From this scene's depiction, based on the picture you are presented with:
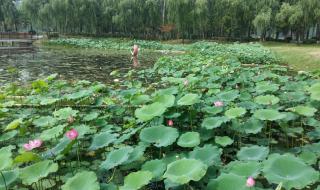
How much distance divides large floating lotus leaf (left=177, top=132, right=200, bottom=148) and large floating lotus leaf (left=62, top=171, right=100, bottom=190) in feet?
2.78

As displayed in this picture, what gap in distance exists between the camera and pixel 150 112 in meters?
3.30

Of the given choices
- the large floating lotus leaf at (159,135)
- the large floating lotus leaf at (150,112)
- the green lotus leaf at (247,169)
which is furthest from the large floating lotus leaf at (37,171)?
the green lotus leaf at (247,169)

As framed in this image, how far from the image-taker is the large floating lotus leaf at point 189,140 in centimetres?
277

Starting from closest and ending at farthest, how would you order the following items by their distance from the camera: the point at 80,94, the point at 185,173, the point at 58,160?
the point at 185,173, the point at 58,160, the point at 80,94

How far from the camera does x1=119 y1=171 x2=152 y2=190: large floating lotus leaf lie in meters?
2.12

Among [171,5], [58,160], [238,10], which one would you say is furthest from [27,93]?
[238,10]

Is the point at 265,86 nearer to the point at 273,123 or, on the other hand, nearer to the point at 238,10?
the point at 273,123

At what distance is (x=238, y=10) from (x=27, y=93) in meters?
28.6

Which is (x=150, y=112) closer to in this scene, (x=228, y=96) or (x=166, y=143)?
(x=166, y=143)

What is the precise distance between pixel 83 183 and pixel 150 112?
3.98ft

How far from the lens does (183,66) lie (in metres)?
9.73

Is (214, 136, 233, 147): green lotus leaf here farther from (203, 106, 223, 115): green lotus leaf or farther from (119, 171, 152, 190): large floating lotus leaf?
(119, 171, 152, 190): large floating lotus leaf

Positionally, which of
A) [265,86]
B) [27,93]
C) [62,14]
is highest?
[62,14]

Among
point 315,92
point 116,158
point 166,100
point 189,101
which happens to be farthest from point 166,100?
point 315,92
